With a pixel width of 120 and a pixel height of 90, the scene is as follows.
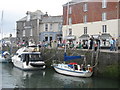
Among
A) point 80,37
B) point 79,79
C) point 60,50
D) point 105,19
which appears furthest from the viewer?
point 80,37

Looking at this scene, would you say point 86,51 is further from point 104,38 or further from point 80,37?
point 80,37

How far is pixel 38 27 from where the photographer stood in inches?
2154

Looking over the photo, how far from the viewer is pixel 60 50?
28609 millimetres

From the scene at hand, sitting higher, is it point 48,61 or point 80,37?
point 80,37

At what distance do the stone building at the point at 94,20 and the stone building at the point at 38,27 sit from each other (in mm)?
8958

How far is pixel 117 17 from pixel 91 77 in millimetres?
17008

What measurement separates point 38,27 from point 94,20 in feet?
65.3

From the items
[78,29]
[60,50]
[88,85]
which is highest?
A: [78,29]

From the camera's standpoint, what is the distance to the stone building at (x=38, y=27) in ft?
173

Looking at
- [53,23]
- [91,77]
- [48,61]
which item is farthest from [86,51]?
[53,23]

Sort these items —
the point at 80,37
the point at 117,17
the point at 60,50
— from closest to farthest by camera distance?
the point at 60,50 → the point at 117,17 → the point at 80,37

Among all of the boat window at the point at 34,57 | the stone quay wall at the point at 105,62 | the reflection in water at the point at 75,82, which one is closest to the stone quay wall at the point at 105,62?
the stone quay wall at the point at 105,62

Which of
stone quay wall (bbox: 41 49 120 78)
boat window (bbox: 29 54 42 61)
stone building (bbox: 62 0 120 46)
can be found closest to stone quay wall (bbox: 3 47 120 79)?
stone quay wall (bbox: 41 49 120 78)

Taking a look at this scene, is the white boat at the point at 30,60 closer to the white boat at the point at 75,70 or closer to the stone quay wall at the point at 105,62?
the white boat at the point at 75,70
